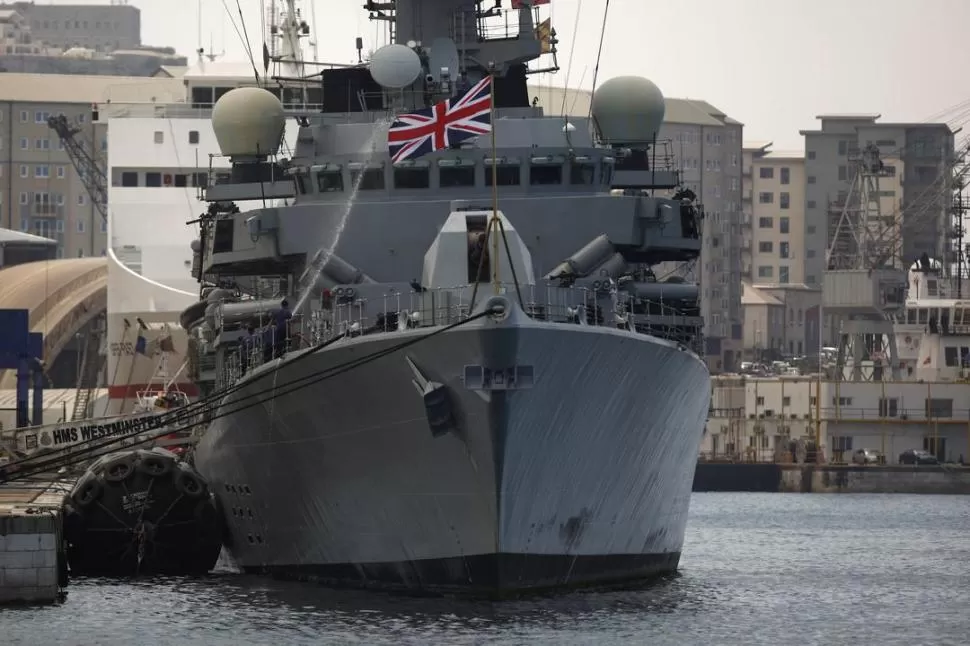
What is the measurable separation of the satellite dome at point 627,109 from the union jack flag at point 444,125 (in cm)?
725

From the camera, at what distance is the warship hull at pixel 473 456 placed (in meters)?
28.3

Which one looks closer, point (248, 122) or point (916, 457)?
point (248, 122)

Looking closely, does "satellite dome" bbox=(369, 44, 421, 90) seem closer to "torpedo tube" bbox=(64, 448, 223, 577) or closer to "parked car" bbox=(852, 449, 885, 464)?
"torpedo tube" bbox=(64, 448, 223, 577)

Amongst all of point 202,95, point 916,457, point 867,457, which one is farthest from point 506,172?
point 867,457

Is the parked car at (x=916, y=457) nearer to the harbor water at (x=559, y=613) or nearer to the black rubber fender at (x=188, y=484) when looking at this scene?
the harbor water at (x=559, y=613)

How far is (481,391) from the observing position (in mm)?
28047

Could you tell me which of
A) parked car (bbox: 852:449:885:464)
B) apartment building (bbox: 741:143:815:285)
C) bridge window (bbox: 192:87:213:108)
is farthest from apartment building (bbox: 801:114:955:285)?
bridge window (bbox: 192:87:213:108)

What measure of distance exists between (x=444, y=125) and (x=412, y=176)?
3.84 meters

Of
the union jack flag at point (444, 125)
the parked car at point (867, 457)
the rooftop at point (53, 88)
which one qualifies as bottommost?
the parked car at point (867, 457)

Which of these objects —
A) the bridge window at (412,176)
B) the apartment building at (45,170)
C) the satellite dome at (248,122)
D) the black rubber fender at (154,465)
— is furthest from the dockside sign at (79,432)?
the apartment building at (45,170)

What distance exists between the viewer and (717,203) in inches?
6619

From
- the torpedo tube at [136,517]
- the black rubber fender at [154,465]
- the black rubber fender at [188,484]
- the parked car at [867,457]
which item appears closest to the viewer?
the torpedo tube at [136,517]

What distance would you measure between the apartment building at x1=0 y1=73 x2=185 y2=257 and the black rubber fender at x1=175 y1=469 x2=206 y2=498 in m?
118

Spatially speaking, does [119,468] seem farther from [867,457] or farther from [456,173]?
[867,457]
